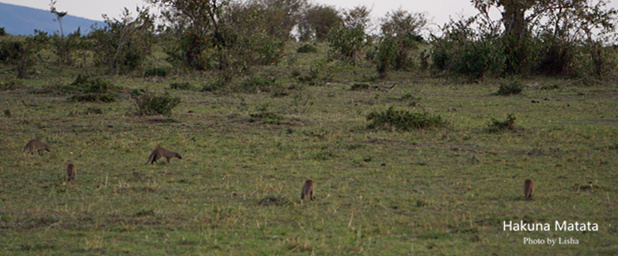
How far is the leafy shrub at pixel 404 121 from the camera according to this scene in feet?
37.9

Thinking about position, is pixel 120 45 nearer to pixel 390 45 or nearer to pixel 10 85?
pixel 10 85

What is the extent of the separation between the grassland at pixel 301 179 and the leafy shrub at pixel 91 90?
18.8 inches

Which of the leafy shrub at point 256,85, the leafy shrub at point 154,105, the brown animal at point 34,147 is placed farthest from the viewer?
the leafy shrub at point 256,85

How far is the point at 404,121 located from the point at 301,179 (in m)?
4.41

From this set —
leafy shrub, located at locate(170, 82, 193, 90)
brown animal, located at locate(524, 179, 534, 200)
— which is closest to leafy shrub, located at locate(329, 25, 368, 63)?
leafy shrub, located at locate(170, 82, 193, 90)

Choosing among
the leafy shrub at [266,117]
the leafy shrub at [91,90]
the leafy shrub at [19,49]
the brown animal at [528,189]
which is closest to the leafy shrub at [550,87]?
the leafy shrub at [266,117]

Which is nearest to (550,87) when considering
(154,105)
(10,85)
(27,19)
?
(154,105)

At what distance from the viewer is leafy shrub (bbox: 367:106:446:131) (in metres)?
11.5

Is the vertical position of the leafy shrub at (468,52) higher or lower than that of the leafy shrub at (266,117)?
higher

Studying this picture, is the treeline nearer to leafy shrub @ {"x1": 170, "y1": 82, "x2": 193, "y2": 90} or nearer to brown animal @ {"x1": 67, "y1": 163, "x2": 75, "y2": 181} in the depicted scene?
leafy shrub @ {"x1": 170, "y1": 82, "x2": 193, "y2": 90}

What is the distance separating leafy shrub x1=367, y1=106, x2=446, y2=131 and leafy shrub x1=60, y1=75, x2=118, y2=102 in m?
7.12

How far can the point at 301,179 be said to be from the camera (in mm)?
7703

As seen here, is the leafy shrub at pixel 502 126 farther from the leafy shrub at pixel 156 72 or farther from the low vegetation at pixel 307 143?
the leafy shrub at pixel 156 72

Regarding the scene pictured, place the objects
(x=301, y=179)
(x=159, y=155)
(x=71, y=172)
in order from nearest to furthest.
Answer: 1. (x=71, y=172)
2. (x=301, y=179)
3. (x=159, y=155)
